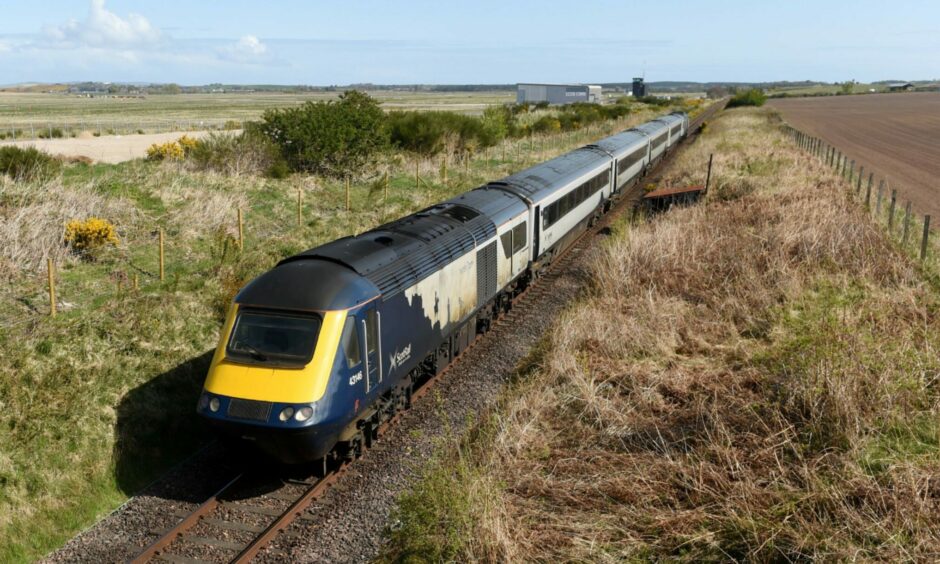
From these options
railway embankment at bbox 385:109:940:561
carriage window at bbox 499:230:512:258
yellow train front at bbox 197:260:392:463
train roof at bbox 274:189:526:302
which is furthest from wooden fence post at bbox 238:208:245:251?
yellow train front at bbox 197:260:392:463

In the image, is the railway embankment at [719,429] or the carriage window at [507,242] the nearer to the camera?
the railway embankment at [719,429]

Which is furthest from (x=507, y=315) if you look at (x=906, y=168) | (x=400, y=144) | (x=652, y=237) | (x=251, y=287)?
(x=906, y=168)

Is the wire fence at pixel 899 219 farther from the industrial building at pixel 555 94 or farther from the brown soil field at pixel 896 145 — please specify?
the industrial building at pixel 555 94

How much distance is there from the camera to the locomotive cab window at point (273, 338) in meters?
10.1

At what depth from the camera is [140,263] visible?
758 inches

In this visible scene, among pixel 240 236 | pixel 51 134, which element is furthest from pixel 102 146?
pixel 240 236

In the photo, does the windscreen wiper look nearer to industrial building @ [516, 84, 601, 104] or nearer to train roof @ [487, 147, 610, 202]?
train roof @ [487, 147, 610, 202]

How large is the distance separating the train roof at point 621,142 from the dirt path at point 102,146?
24635 millimetres

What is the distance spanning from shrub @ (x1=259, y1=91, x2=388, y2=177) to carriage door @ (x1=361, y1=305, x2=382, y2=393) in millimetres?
23001

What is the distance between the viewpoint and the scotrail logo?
11656mm

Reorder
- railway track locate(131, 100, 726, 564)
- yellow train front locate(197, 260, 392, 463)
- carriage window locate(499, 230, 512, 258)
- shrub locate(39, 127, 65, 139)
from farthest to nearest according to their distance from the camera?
shrub locate(39, 127, 65, 139)
carriage window locate(499, 230, 512, 258)
yellow train front locate(197, 260, 392, 463)
railway track locate(131, 100, 726, 564)

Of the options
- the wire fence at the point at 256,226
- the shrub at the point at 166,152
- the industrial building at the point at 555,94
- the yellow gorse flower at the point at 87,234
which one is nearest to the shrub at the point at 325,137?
the wire fence at the point at 256,226

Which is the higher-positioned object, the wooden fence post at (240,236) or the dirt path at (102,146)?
the dirt path at (102,146)

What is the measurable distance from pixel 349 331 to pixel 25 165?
19275mm
